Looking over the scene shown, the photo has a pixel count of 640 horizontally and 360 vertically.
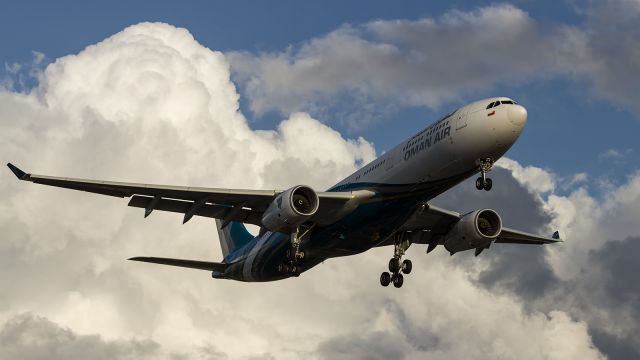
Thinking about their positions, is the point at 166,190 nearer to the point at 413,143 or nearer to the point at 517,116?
the point at 413,143

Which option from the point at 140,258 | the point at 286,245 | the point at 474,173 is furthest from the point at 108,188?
the point at 474,173

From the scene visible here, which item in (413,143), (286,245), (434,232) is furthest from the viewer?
(434,232)

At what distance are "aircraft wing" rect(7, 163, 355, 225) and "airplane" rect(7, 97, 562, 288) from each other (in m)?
0.05

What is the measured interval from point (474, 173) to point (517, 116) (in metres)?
Answer: 3.58

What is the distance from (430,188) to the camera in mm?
40812

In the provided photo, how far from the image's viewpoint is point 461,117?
38.8 meters

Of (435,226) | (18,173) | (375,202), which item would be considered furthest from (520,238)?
(18,173)

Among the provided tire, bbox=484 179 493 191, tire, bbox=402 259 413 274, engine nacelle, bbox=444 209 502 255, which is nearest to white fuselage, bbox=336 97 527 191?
tire, bbox=484 179 493 191

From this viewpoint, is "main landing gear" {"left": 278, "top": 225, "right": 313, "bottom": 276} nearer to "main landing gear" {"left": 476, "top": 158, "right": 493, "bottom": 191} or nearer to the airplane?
the airplane

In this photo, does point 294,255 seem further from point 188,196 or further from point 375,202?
point 188,196

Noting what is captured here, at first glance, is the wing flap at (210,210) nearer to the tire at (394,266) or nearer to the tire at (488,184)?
the tire at (394,266)

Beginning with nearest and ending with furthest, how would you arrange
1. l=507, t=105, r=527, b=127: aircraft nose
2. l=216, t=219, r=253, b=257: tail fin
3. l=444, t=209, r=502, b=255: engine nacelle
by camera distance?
l=507, t=105, r=527, b=127: aircraft nose, l=444, t=209, r=502, b=255: engine nacelle, l=216, t=219, r=253, b=257: tail fin

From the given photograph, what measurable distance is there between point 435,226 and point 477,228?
285 centimetres

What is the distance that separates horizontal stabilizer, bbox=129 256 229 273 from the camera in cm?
4809
